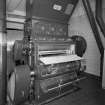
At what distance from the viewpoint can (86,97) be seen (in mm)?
2236

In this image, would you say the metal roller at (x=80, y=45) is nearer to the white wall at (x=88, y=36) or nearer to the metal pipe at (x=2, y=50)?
the white wall at (x=88, y=36)

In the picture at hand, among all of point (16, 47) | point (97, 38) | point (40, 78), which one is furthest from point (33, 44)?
point (97, 38)

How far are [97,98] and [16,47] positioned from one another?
198cm

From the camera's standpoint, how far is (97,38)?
118 inches

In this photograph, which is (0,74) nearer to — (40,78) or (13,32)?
(40,78)

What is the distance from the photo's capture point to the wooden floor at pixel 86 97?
6.71 ft

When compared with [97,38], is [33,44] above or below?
below

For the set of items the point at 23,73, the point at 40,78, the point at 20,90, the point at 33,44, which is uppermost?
the point at 33,44

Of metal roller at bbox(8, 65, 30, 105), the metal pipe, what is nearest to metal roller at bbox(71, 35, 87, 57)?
metal roller at bbox(8, 65, 30, 105)

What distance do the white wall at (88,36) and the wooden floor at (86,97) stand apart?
66cm

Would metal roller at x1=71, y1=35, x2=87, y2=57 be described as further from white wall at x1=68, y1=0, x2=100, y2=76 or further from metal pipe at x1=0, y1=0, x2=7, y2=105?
metal pipe at x1=0, y1=0, x2=7, y2=105

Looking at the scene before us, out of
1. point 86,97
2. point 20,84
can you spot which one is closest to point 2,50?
point 20,84

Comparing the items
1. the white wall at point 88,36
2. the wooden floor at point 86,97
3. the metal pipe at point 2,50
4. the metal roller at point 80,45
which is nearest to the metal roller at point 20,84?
the metal pipe at point 2,50

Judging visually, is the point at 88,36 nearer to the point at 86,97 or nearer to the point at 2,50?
the point at 86,97
